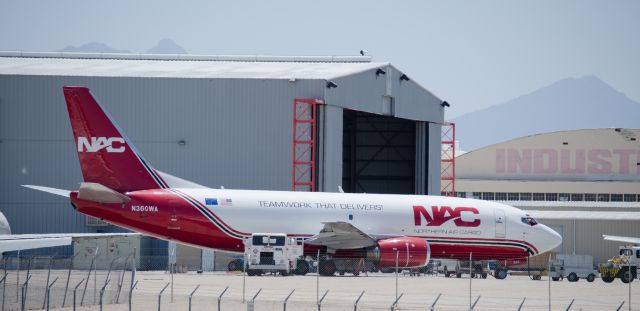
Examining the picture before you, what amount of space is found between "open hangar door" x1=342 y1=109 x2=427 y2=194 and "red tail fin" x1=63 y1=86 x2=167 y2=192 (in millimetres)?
26725

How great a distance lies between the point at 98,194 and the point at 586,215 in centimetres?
3745

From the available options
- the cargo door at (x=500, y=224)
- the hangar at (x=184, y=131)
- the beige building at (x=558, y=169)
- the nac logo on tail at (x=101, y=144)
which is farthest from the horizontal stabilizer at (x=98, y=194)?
the beige building at (x=558, y=169)

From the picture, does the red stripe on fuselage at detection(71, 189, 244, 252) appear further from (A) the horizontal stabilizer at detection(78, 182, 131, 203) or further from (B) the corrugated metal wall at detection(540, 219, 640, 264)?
(B) the corrugated metal wall at detection(540, 219, 640, 264)

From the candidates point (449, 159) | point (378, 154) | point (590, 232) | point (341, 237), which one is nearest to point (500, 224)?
point (341, 237)

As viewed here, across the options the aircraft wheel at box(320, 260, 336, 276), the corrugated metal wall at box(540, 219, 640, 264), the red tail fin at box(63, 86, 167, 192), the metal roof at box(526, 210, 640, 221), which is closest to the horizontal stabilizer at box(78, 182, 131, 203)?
the red tail fin at box(63, 86, 167, 192)

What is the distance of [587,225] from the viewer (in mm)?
64438

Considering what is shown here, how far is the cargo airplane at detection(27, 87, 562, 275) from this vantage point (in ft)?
127

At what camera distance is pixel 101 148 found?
3941 centimetres

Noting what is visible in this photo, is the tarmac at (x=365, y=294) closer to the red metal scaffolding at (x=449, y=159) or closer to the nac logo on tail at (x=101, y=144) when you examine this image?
the nac logo on tail at (x=101, y=144)

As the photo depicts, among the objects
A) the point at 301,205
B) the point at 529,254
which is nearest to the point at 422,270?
the point at 529,254

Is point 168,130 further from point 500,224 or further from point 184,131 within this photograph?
point 500,224

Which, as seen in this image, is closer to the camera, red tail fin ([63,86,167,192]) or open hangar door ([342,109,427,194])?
red tail fin ([63,86,167,192])

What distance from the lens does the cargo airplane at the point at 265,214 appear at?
127 feet

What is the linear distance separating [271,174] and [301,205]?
12.5 meters
